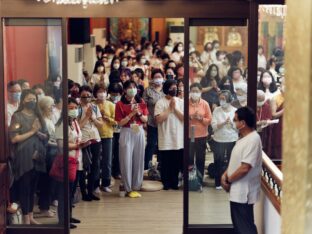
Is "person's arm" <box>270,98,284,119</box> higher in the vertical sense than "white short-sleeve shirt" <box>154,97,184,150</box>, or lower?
higher

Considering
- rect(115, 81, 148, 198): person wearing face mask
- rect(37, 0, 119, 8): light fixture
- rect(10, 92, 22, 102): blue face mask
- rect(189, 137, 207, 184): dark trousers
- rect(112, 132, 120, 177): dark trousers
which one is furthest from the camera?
rect(112, 132, 120, 177): dark trousers

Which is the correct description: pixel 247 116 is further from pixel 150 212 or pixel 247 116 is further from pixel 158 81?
pixel 158 81

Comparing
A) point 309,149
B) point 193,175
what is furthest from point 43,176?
point 309,149

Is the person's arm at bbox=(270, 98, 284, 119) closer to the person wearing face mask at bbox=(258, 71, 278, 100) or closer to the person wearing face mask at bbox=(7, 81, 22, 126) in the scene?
the person wearing face mask at bbox=(258, 71, 278, 100)

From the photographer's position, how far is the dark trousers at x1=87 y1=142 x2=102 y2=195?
8.40 metres

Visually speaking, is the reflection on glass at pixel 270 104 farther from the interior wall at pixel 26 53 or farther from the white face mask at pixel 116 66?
the white face mask at pixel 116 66

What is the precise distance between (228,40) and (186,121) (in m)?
0.93

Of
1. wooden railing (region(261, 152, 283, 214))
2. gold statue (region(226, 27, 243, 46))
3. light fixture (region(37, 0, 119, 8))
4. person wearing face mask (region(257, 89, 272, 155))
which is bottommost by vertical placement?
wooden railing (region(261, 152, 283, 214))

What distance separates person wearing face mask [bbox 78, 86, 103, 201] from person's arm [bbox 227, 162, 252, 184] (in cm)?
280

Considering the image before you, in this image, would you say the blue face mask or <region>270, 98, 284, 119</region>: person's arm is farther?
<region>270, 98, 284, 119</region>: person's arm

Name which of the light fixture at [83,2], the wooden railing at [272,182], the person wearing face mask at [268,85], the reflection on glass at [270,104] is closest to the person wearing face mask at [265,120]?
the reflection on glass at [270,104]

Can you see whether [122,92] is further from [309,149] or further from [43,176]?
[309,149]

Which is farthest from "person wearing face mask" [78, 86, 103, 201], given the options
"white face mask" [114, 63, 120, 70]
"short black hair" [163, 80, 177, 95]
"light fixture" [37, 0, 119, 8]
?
"white face mask" [114, 63, 120, 70]

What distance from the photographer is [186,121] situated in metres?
6.84
